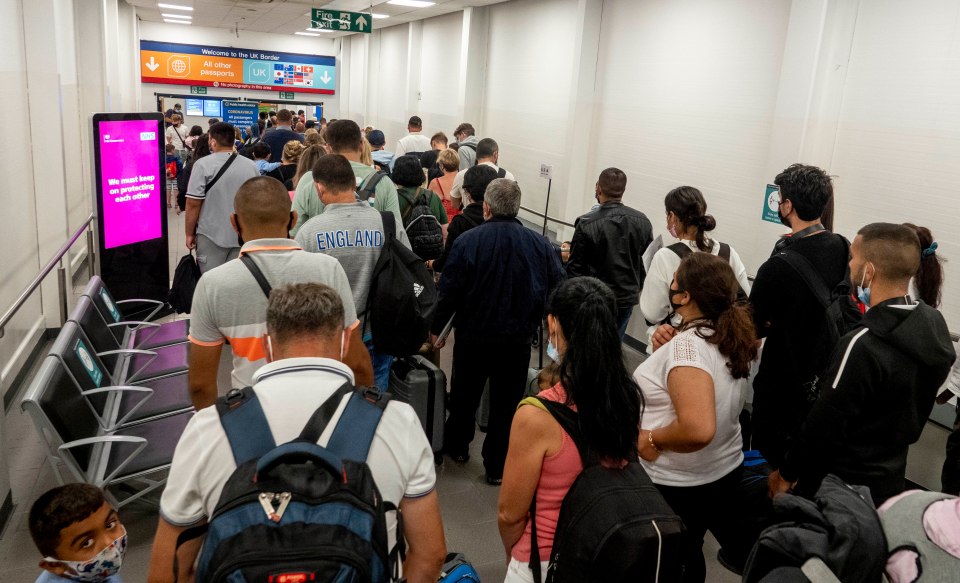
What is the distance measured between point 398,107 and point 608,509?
594 inches

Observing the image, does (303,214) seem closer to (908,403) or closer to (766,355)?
(766,355)

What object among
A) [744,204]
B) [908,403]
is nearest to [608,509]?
[908,403]

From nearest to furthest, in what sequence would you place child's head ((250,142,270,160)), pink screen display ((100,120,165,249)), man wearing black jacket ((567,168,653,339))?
man wearing black jacket ((567,168,653,339))
pink screen display ((100,120,165,249))
child's head ((250,142,270,160))

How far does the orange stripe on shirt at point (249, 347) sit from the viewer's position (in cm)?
258

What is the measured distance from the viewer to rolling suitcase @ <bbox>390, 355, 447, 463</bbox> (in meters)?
3.90

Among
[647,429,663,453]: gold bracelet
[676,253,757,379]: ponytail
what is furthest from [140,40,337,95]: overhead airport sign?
[647,429,663,453]: gold bracelet

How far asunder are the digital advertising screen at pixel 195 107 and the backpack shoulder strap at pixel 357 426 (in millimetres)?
19191

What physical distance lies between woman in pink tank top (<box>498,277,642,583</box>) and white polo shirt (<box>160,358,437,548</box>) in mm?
321

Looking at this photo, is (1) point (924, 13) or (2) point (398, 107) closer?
(1) point (924, 13)

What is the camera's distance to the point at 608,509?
1.72m

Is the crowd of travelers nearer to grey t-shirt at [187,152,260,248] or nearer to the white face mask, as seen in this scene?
the white face mask

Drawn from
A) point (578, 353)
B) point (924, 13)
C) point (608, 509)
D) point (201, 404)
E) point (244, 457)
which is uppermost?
point (924, 13)

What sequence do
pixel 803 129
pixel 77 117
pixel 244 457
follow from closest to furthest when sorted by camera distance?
pixel 244 457, pixel 803 129, pixel 77 117

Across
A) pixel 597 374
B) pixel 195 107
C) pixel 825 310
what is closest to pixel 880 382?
pixel 825 310
